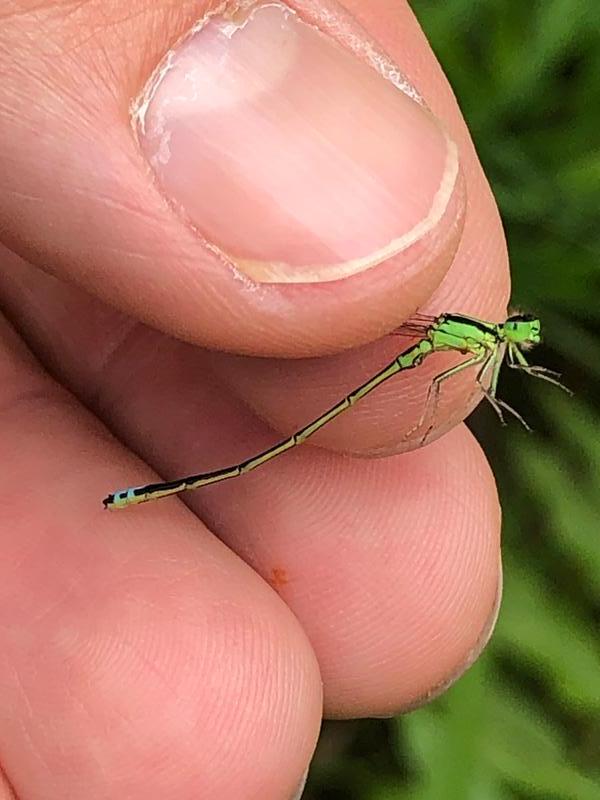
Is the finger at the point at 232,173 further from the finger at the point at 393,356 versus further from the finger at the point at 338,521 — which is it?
the finger at the point at 338,521

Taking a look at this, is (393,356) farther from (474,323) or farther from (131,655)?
(131,655)

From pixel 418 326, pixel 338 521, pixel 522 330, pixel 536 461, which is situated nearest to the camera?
pixel 418 326

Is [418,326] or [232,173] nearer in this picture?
[232,173]

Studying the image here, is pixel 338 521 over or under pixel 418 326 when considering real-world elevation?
under

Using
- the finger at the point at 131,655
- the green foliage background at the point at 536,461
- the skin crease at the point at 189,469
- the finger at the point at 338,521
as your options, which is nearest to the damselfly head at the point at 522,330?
the skin crease at the point at 189,469

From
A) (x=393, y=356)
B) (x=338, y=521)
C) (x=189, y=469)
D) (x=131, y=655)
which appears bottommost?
(x=131, y=655)

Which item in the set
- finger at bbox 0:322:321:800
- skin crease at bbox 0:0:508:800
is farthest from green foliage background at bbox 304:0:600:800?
finger at bbox 0:322:321:800

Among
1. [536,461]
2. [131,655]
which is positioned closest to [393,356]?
[131,655]
